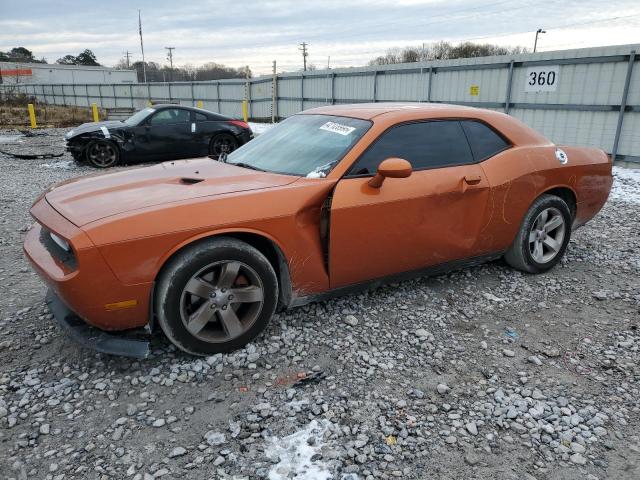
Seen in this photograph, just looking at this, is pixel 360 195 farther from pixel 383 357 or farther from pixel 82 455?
pixel 82 455

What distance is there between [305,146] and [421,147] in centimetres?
87

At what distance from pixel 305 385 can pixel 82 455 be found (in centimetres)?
118

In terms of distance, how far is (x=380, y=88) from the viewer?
55.0ft

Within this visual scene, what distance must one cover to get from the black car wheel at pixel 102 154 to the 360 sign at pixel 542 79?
9672mm

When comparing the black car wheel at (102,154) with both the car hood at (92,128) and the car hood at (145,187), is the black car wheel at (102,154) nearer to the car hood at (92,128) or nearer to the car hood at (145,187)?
the car hood at (92,128)

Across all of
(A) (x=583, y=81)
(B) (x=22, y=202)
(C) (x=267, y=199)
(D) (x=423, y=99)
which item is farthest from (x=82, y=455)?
(D) (x=423, y=99)

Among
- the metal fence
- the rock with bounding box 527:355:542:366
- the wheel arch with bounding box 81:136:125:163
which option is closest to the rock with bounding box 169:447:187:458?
the rock with bounding box 527:355:542:366

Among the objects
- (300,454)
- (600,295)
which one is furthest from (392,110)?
(300,454)

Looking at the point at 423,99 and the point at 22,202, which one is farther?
the point at 423,99

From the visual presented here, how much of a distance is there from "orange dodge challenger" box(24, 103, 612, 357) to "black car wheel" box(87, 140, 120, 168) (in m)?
7.17

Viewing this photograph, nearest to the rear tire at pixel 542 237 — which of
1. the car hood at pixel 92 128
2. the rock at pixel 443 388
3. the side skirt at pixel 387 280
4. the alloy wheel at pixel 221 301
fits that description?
the side skirt at pixel 387 280

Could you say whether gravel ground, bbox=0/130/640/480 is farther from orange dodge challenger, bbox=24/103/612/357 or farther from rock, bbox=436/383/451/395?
orange dodge challenger, bbox=24/103/612/357

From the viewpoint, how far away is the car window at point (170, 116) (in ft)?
34.9

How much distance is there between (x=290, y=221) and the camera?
3.08 metres
